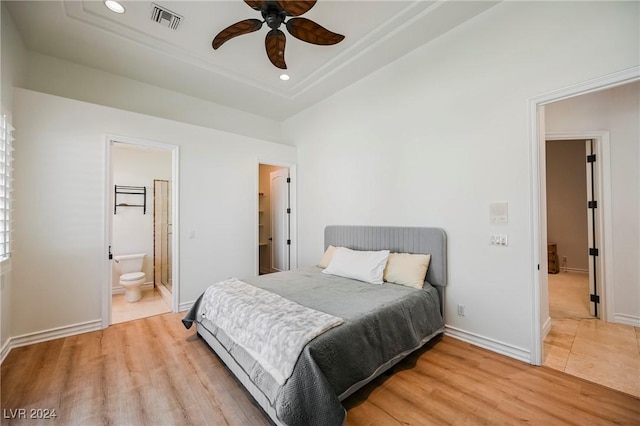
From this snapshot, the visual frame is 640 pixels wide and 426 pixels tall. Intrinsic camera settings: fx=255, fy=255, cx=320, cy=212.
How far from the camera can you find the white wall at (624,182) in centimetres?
284

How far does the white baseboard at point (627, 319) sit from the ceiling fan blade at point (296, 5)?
179 inches

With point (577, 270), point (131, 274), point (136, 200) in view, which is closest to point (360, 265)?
point (131, 274)

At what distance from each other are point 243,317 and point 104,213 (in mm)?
2313

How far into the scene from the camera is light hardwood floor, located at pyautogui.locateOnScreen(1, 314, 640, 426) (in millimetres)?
1644

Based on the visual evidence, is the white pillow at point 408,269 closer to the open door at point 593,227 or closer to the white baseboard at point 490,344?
the white baseboard at point 490,344

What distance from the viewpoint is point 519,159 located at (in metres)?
2.30

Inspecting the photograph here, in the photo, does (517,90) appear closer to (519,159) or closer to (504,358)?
(519,159)

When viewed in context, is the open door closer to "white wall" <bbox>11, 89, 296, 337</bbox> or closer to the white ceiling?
the white ceiling

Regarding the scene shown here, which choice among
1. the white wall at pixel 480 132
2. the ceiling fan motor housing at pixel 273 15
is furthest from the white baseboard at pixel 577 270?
the ceiling fan motor housing at pixel 273 15

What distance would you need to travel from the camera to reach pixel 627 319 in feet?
9.49

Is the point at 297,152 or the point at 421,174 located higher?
the point at 297,152

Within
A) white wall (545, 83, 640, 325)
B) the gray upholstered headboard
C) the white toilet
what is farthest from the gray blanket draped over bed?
white wall (545, 83, 640, 325)

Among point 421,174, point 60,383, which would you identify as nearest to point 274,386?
point 60,383

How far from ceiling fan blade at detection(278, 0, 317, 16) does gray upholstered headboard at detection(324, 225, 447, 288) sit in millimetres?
2371
